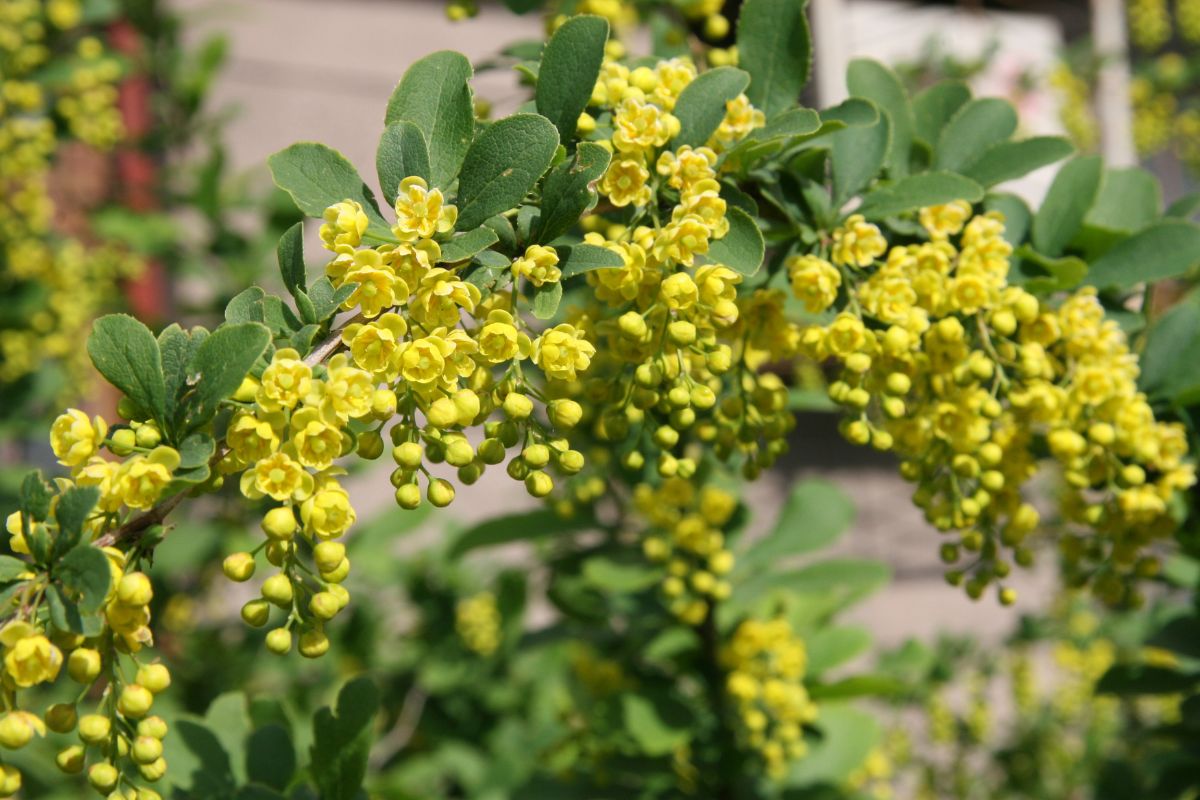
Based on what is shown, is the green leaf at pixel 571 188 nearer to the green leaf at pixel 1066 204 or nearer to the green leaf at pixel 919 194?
the green leaf at pixel 919 194

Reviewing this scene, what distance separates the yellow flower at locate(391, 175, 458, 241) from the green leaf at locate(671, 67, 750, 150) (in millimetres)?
225

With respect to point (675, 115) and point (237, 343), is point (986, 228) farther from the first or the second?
point (237, 343)

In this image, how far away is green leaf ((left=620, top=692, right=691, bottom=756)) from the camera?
4.88 feet

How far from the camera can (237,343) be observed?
27.0 inches

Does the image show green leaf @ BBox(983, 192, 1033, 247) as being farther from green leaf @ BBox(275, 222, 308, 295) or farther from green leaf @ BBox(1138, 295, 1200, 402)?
green leaf @ BBox(275, 222, 308, 295)

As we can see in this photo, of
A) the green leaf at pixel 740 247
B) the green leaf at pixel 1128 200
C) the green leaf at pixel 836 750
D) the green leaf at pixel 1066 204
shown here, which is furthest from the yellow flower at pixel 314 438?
the green leaf at pixel 836 750

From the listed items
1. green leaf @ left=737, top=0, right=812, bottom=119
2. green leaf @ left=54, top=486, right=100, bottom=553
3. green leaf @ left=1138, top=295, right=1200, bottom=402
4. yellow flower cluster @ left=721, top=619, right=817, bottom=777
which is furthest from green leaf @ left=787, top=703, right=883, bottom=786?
green leaf @ left=54, top=486, right=100, bottom=553

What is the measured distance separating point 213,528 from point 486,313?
6.35 ft

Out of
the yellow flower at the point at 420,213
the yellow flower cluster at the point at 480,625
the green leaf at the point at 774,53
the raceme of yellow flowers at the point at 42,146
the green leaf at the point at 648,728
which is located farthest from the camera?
the yellow flower cluster at the point at 480,625

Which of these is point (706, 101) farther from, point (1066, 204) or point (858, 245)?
point (1066, 204)

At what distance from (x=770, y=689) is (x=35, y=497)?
109cm

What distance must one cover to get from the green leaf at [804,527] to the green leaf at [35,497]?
1147 mm

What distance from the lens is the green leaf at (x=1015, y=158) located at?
101 cm

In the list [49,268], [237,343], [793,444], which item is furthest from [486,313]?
[793,444]
